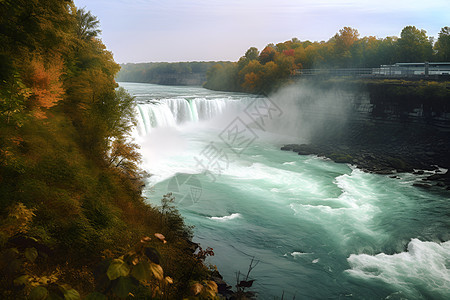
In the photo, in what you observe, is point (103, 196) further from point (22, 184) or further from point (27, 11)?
point (27, 11)

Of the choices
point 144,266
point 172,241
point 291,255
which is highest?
point 144,266

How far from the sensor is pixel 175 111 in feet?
130

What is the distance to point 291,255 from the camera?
1299 centimetres

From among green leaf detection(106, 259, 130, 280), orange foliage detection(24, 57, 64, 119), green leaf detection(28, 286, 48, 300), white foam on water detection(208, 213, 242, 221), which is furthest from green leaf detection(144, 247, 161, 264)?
white foam on water detection(208, 213, 242, 221)

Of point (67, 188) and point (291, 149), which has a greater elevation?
point (67, 188)

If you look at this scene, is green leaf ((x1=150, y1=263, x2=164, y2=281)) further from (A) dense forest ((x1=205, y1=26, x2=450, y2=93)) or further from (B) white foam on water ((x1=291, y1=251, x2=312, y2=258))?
(A) dense forest ((x1=205, y1=26, x2=450, y2=93))

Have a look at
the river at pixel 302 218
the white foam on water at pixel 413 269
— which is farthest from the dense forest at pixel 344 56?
the white foam on water at pixel 413 269

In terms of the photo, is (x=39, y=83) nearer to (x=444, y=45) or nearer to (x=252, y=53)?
(x=444, y=45)

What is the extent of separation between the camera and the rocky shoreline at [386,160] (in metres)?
23.7

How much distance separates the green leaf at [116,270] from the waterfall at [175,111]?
27357 millimetres

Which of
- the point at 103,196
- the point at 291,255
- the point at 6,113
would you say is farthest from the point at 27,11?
the point at 291,255

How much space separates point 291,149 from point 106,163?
20.5 m

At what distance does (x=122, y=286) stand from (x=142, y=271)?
23cm

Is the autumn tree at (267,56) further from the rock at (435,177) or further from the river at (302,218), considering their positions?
the rock at (435,177)
